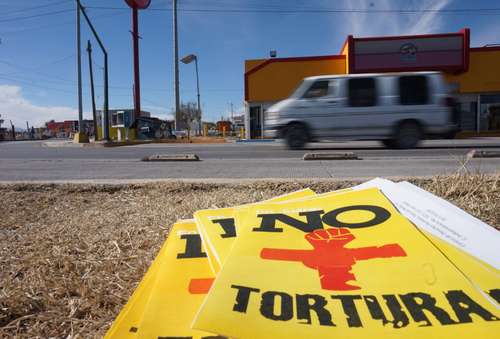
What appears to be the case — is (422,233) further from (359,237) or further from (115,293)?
(115,293)

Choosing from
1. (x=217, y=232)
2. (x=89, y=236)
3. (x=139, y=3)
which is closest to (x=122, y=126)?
(x=139, y=3)

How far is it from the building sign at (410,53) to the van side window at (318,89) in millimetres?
12457

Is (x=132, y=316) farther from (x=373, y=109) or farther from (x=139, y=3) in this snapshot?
(x=139, y=3)

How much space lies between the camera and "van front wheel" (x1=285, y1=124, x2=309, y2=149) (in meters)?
9.06

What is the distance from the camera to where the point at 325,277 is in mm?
830

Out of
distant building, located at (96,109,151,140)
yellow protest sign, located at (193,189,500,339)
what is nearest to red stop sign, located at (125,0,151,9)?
distant building, located at (96,109,151,140)

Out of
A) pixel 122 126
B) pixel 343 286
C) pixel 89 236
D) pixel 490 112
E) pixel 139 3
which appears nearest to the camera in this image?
pixel 343 286

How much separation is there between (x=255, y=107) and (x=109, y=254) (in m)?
22.3

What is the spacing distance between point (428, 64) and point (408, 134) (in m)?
13.7

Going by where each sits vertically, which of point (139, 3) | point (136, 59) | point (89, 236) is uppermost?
point (139, 3)

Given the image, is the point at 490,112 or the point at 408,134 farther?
the point at 490,112

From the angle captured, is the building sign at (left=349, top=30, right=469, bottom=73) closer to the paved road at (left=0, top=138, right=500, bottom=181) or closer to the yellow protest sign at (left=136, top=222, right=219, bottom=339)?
the paved road at (left=0, top=138, right=500, bottom=181)

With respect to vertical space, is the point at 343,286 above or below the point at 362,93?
below

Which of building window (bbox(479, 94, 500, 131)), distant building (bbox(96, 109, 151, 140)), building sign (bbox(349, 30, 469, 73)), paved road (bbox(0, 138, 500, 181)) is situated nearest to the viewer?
paved road (bbox(0, 138, 500, 181))
